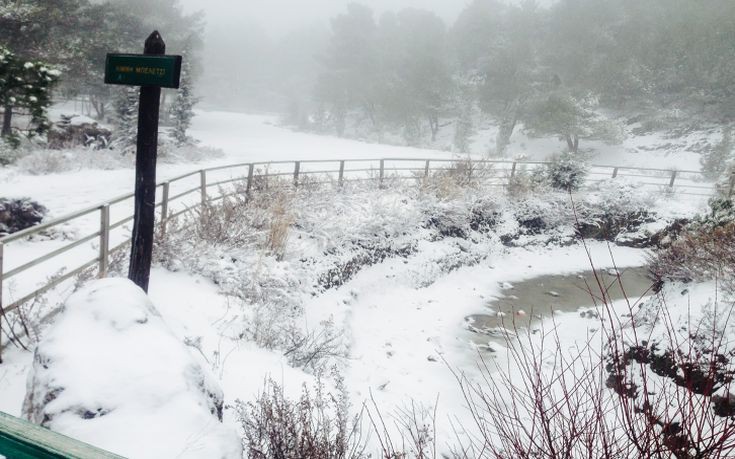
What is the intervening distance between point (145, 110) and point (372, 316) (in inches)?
242

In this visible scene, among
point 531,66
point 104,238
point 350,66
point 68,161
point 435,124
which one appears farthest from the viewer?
point 350,66

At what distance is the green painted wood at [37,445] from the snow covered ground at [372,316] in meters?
1.43

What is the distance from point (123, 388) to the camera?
255 centimetres

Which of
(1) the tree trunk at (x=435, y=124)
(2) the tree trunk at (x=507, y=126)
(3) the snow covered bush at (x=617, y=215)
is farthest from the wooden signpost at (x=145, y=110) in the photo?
(1) the tree trunk at (x=435, y=124)

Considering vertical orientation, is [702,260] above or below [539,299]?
above

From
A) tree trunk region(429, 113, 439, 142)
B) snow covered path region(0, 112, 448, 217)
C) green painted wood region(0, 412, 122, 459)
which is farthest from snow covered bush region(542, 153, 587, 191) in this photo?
tree trunk region(429, 113, 439, 142)

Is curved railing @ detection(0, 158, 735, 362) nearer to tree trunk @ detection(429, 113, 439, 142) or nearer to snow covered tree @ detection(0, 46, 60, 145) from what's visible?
snow covered tree @ detection(0, 46, 60, 145)

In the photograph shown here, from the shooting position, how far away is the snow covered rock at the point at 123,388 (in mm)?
2371

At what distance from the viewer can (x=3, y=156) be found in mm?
11398

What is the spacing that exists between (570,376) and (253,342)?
17.5 ft

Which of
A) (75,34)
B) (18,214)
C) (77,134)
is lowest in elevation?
(18,214)

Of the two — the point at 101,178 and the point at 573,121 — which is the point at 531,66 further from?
the point at 101,178

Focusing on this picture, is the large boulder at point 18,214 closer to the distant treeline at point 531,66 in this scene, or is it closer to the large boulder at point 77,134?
the large boulder at point 77,134

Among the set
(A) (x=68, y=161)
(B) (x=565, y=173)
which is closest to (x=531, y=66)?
(B) (x=565, y=173)
